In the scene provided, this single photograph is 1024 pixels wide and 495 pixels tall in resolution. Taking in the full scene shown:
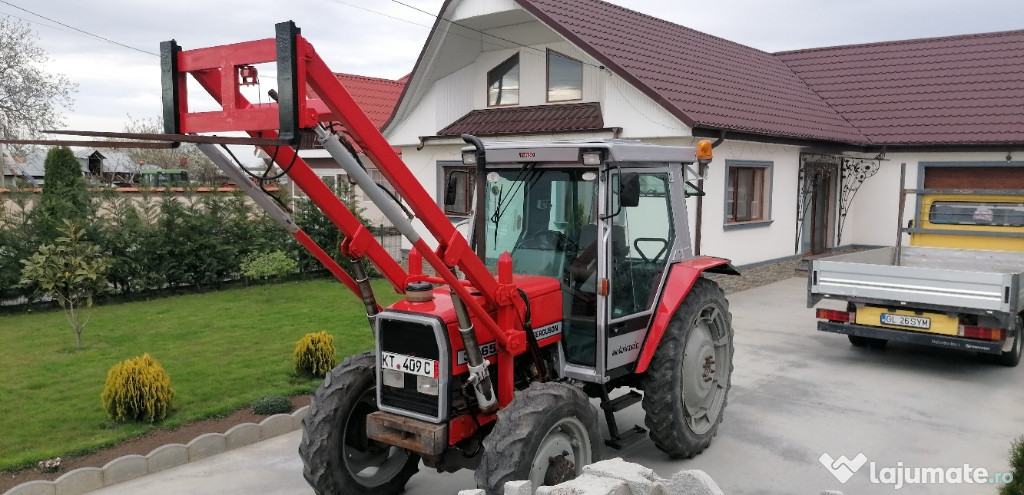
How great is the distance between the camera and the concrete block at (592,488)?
10.3 feet

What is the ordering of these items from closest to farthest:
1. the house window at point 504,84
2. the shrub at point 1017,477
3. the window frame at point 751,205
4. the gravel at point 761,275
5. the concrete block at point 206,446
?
the shrub at point 1017,477 → the concrete block at point 206,446 → the window frame at point 751,205 → the gravel at point 761,275 → the house window at point 504,84

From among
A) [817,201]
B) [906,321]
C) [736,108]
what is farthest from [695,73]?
[906,321]

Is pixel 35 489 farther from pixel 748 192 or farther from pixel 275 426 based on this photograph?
pixel 748 192

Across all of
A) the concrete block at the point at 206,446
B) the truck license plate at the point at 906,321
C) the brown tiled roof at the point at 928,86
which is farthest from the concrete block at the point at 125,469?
the brown tiled roof at the point at 928,86

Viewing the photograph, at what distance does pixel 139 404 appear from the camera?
613 cm

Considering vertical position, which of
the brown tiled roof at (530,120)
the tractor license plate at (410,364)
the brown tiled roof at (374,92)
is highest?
the brown tiled roof at (374,92)

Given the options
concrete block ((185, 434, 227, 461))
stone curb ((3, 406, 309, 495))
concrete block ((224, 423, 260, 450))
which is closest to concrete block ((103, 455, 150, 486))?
stone curb ((3, 406, 309, 495))

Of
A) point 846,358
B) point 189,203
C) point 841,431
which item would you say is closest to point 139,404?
point 841,431

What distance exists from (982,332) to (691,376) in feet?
12.6

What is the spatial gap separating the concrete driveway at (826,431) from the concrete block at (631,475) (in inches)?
79.0

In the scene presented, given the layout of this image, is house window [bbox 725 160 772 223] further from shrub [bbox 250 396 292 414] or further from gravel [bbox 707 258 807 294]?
shrub [bbox 250 396 292 414]

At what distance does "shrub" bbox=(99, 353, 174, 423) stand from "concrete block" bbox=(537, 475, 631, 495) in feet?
13.8

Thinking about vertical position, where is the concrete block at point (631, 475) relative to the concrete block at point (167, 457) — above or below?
above

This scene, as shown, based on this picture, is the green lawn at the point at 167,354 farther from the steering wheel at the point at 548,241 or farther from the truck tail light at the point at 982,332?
the truck tail light at the point at 982,332
